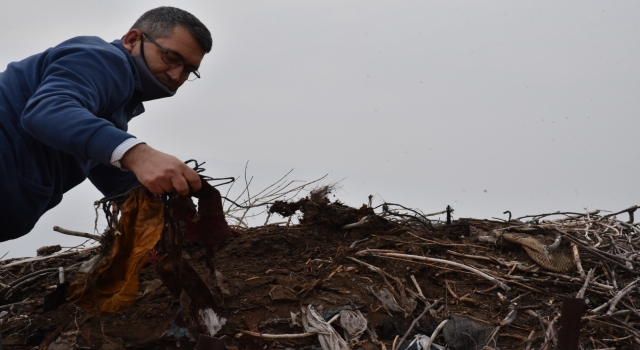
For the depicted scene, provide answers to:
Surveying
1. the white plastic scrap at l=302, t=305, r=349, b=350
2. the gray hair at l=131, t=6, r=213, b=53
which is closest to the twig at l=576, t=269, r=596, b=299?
the white plastic scrap at l=302, t=305, r=349, b=350

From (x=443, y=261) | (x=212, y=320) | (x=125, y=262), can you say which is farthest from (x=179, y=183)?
(x=443, y=261)

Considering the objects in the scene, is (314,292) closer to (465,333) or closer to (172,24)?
(465,333)

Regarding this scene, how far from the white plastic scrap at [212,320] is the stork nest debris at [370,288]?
0.06 ft

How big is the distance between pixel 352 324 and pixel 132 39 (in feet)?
5.73

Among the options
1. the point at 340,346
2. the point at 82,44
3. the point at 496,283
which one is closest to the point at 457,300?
the point at 496,283

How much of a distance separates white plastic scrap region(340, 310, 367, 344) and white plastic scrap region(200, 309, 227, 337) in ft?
1.84

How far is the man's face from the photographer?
312 centimetres

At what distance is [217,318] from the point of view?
3027mm

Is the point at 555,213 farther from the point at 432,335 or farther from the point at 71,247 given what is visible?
the point at 71,247

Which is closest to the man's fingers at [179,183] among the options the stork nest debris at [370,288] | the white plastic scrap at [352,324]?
the stork nest debris at [370,288]

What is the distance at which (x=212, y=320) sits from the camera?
300 cm

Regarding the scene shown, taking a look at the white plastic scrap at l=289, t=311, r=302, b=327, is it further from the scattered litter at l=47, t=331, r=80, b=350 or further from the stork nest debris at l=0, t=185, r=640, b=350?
the scattered litter at l=47, t=331, r=80, b=350

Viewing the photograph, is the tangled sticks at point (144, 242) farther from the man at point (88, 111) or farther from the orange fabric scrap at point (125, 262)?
the man at point (88, 111)

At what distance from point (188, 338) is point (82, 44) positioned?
4.52 feet
